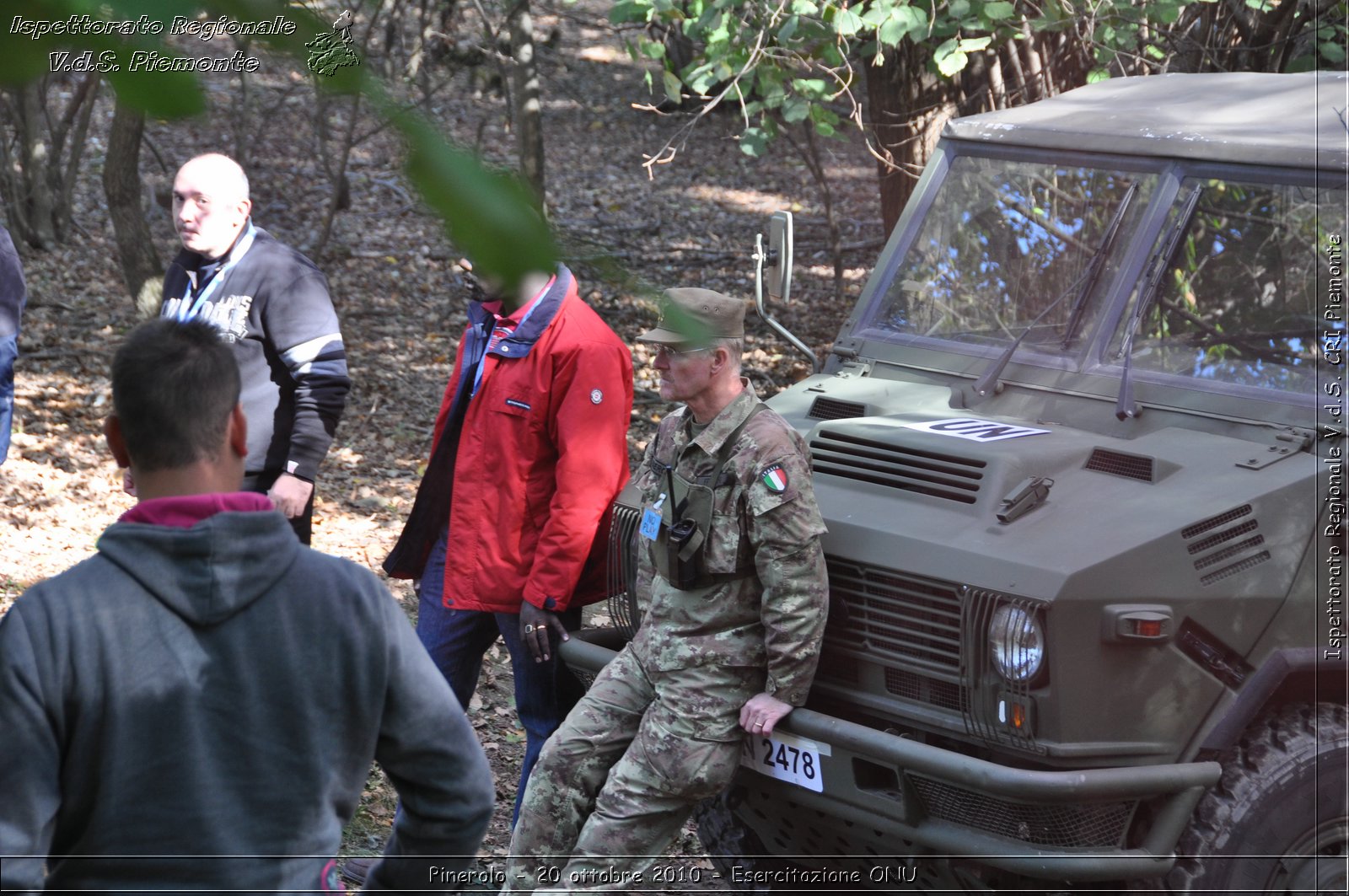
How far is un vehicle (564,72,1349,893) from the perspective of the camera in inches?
133

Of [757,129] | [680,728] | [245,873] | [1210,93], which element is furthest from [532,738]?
[757,129]

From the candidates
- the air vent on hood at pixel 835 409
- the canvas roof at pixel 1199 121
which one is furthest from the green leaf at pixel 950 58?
the air vent on hood at pixel 835 409

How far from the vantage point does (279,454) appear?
4.92 m

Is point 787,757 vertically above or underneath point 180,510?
underneath

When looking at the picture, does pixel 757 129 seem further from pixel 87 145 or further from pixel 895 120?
pixel 87 145

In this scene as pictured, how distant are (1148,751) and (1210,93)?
245 cm

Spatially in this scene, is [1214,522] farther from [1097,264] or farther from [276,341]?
[276,341]

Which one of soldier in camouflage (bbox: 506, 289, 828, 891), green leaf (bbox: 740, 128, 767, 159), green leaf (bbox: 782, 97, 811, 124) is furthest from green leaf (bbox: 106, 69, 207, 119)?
green leaf (bbox: 740, 128, 767, 159)

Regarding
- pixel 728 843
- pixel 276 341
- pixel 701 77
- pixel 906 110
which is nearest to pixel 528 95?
pixel 906 110

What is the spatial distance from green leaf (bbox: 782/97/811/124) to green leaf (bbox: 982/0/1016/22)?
1.05m

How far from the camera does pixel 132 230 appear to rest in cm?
1031

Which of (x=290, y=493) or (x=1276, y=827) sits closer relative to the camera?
(x=1276, y=827)

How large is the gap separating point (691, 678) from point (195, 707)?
196 centimetres

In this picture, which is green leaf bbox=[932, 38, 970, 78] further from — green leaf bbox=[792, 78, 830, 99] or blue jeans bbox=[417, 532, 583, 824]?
blue jeans bbox=[417, 532, 583, 824]
